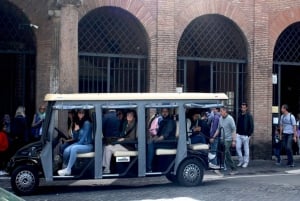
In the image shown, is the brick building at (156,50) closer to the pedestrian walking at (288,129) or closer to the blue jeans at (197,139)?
the pedestrian walking at (288,129)

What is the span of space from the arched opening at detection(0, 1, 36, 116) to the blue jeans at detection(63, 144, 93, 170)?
18.6 feet

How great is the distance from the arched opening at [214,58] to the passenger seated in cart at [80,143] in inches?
268

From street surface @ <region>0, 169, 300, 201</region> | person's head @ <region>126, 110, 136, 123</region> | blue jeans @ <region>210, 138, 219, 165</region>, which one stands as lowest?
street surface @ <region>0, 169, 300, 201</region>

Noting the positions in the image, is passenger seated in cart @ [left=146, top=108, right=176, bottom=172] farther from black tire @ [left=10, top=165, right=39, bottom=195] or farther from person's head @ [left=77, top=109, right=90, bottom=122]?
black tire @ [left=10, top=165, right=39, bottom=195]

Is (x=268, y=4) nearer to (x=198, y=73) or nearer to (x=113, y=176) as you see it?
(x=198, y=73)

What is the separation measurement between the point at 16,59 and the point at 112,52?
2.82m

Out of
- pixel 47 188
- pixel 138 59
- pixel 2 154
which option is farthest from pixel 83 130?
pixel 138 59

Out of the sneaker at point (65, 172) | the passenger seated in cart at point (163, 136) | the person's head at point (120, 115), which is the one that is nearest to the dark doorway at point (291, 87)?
the passenger seated in cart at point (163, 136)

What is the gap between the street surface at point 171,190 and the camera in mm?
10984

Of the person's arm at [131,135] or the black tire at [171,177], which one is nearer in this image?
the person's arm at [131,135]

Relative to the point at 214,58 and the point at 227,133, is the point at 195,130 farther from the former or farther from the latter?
the point at 214,58

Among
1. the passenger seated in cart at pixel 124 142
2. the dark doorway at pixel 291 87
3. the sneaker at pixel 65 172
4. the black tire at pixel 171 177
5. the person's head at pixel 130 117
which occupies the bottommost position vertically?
the black tire at pixel 171 177

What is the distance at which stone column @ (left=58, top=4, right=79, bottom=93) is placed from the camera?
14.4m

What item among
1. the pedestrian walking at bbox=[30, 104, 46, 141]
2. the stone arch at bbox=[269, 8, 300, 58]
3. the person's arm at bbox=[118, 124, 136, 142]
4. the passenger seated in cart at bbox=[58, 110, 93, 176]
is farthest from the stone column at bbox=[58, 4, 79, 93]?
the stone arch at bbox=[269, 8, 300, 58]
